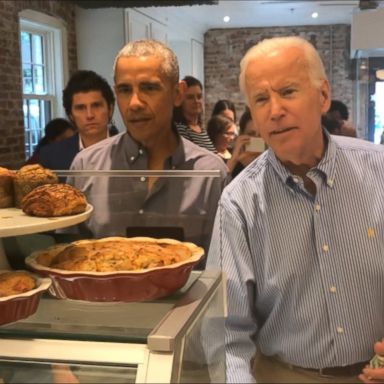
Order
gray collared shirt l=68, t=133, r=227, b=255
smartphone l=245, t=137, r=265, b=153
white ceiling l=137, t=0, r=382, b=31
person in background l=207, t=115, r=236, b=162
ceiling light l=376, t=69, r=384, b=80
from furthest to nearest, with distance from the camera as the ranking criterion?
white ceiling l=137, t=0, r=382, b=31 < person in background l=207, t=115, r=236, b=162 < smartphone l=245, t=137, r=265, b=153 < ceiling light l=376, t=69, r=384, b=80 < gray collared shirt l=68, t=133, r=227, b=255

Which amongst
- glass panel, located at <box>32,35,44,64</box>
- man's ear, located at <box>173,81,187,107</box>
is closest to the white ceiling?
glass panel, located at <box>32,35,44,64</box>

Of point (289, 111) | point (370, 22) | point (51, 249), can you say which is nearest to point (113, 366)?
point (51, 249)

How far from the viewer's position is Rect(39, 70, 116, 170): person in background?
2.20 meters

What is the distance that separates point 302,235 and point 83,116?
4.18ft

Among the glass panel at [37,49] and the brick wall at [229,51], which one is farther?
the brick wall at [229,51]

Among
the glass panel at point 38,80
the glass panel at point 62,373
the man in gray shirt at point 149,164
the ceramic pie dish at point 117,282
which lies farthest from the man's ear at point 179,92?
the glass panel at point 38,80

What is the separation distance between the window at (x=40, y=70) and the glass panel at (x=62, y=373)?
408cm

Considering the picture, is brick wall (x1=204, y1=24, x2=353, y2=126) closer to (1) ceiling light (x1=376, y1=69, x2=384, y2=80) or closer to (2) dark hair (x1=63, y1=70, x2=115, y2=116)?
(1) ceiling light (x1=376, y1=69, x2=384, y2=80)

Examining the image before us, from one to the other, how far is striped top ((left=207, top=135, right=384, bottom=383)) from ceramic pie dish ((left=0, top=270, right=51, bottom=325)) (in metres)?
0.61

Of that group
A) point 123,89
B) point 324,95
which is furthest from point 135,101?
point 324,95

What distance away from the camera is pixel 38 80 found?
501cm

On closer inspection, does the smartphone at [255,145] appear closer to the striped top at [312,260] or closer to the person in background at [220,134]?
the person in background at [220,134]

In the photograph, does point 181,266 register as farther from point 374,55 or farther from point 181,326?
point 374,55

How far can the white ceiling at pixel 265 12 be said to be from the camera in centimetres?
650
